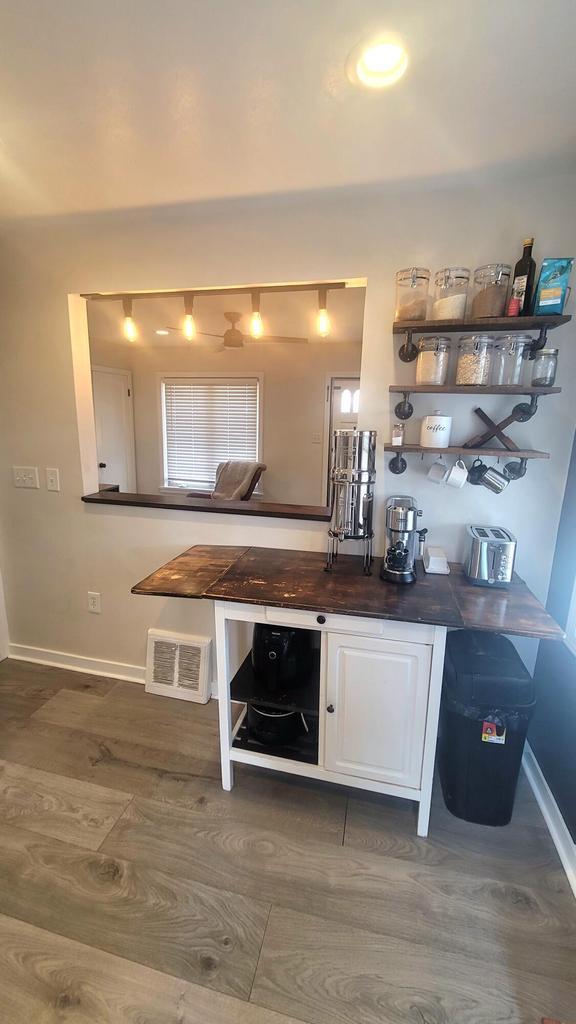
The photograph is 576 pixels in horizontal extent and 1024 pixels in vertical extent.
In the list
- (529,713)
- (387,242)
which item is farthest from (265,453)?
(529,713)

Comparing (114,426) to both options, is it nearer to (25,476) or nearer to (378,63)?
(25,476)

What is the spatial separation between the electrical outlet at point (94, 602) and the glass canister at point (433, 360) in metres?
2.11

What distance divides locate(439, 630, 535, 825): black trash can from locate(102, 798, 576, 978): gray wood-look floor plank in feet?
0.80

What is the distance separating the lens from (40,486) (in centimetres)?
234

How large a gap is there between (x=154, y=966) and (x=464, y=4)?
2.55m

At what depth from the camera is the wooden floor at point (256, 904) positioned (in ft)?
3.60

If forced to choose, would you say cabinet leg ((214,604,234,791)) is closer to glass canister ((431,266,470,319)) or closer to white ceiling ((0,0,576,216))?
glass canister ((431,266,470,319))

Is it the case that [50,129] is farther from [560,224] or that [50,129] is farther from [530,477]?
[530,477]

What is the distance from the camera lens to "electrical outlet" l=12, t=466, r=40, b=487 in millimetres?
2328

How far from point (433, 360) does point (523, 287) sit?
0.37m

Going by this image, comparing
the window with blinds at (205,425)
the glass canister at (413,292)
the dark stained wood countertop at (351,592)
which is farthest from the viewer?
the window with blinds at (205,425)

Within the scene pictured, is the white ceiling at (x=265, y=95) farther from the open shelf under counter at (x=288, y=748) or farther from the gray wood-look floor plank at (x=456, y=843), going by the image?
the gray wood-look floor plank at (x=456, y=843)

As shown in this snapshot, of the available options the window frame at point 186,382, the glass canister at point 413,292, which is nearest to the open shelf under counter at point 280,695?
the glass canister at point 413,292

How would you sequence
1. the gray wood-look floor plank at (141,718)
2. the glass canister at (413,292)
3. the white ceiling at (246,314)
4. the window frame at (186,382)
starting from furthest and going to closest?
1. the window frame at (186,382)
2. the white ceiling at (246,314)
3. the gray wood-look floor plank at (141,718)
4. the glass canister at (413,292)
